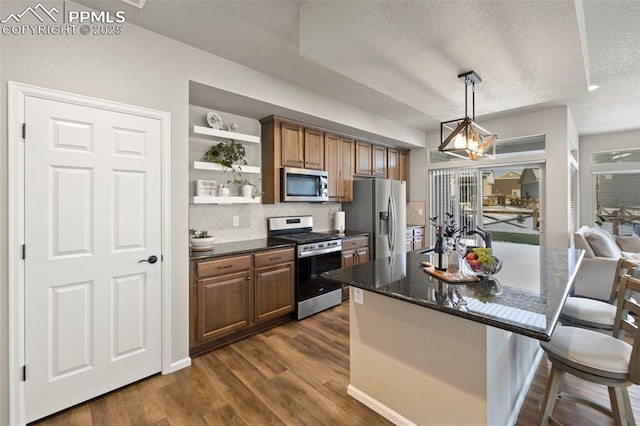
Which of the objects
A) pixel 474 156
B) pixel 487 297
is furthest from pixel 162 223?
pixel 474 156

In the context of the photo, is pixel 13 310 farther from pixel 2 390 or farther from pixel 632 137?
pixel 632 137

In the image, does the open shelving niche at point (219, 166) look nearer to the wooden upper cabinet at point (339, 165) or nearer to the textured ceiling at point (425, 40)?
the textured ceiling at point (425, 40)

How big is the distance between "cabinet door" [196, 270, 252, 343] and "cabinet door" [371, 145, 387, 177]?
9.92 ft

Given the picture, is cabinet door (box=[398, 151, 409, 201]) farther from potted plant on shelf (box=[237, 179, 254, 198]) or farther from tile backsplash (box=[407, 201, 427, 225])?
potted plant on shelf (box=[237, 179, 254, 198])

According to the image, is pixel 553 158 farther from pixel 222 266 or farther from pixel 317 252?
pixel 222 266

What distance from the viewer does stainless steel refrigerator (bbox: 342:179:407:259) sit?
433 cm

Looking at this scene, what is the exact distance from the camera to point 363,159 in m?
4.82

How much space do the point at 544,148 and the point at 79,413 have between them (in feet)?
19.4

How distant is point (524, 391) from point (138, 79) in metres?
3.60

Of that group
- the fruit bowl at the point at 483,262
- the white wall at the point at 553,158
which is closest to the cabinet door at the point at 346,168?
the white wall at the point at 553,158

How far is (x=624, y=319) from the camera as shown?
64.3 inches

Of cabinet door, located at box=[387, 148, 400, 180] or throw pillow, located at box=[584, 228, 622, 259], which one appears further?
cabinet door, located at box=[387, 148, 400, 180]

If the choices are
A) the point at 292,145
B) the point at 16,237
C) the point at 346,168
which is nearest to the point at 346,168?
the point at 346,168

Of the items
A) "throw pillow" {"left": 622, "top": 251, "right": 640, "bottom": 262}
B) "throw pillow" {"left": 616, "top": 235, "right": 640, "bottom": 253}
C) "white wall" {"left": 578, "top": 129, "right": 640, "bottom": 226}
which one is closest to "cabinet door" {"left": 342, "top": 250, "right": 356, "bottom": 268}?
"throw pillow" {"left": 622, "top": 251, "right": 640, "bottom": 262}
